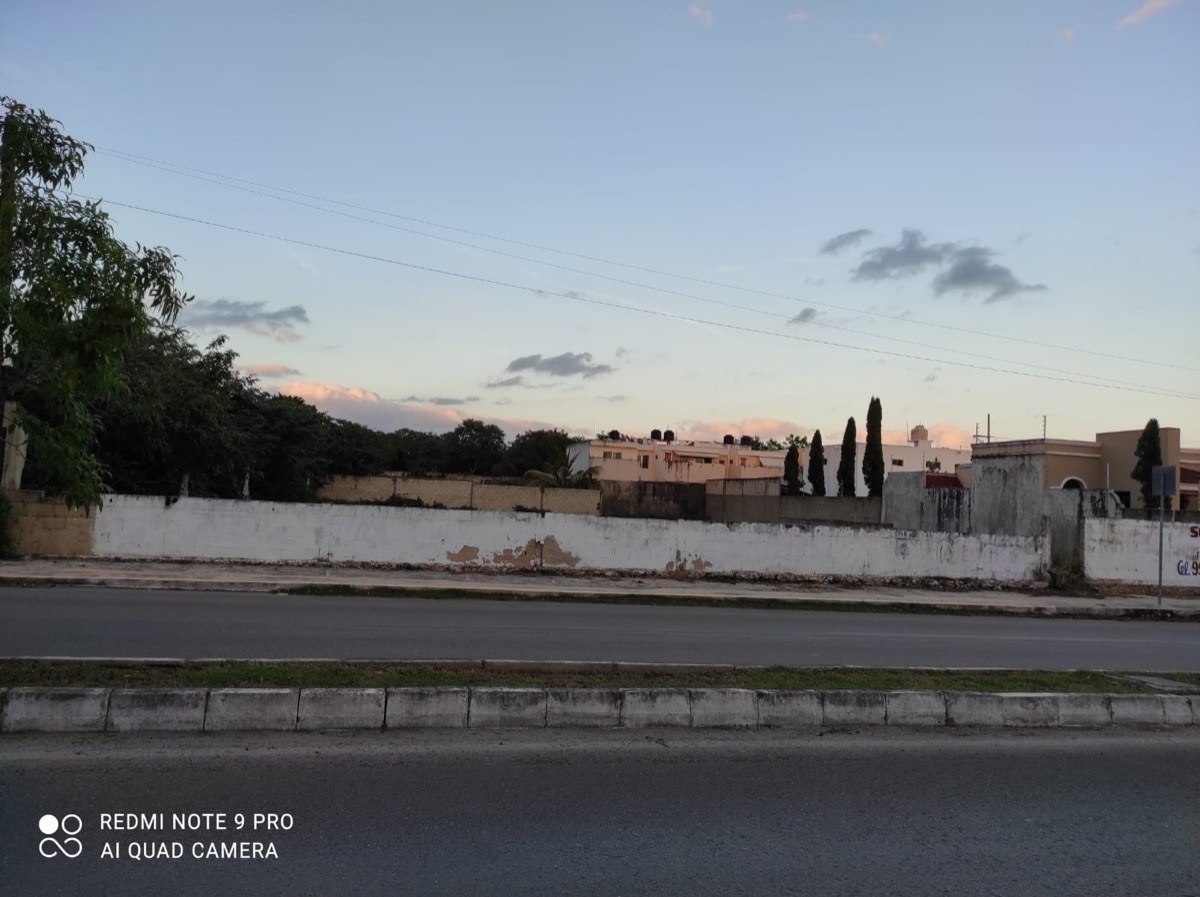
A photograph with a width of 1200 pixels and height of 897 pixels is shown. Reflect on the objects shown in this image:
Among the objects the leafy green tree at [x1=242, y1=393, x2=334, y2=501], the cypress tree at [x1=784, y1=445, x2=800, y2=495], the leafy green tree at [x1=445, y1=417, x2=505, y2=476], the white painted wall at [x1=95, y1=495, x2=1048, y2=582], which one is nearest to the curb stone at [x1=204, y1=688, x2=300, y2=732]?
the white painted wall at [x1=95, y1=495, x2=1048, y2=582]

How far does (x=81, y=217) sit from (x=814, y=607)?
15.3 meters

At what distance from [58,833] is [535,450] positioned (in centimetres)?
7077

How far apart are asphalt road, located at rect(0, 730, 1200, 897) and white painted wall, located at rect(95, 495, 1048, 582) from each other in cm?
1452

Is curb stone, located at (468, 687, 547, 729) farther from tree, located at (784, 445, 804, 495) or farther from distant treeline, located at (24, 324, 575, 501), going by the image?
tree, located at (784, 445, 804, 495)

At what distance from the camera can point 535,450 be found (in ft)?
247

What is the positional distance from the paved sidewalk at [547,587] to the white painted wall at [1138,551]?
1919 millimetres

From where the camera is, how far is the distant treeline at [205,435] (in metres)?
24.2

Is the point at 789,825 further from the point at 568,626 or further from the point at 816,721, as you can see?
the point at 568,626

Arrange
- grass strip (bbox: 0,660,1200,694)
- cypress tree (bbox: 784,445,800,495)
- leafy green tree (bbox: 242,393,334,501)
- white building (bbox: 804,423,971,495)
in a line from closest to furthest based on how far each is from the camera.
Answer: grass strip (bbox: 0,660,1200,694), leafy green tree (bbox: 242,393,334,501), cypress tree (bbox: 784,445,800,495), white building (bbox: 804,423,971,495)

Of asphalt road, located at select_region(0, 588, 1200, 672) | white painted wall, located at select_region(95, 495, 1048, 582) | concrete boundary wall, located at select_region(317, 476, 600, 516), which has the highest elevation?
concrete boundary wall, located at select_region(317, 476, 600, 516)

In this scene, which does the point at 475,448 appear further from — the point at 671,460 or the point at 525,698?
the point at 525,698

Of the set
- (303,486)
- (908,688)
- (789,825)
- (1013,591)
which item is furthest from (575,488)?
(789,825)

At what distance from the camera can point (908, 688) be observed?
8.28 meters

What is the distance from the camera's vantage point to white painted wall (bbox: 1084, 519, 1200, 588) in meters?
25.4
